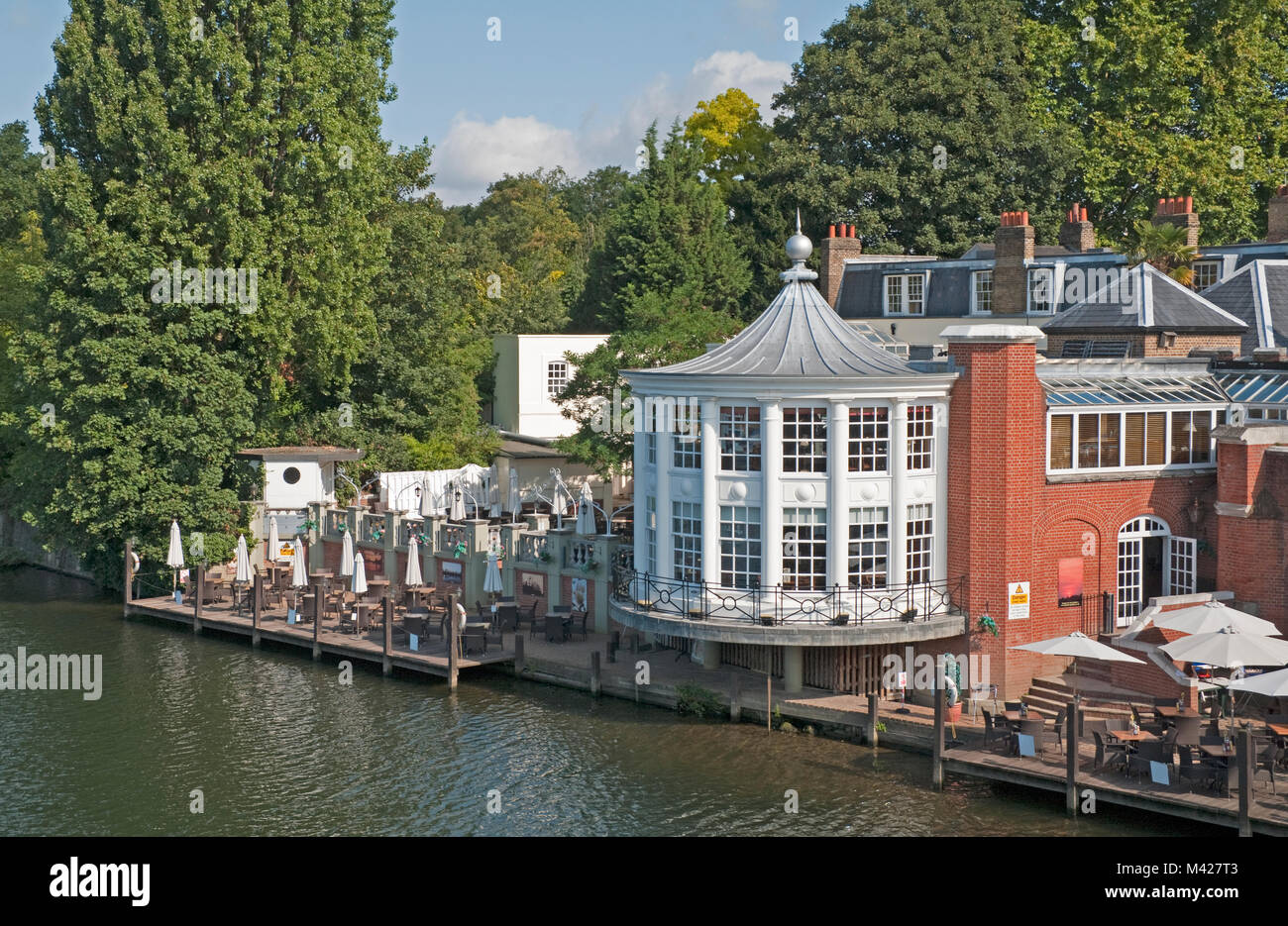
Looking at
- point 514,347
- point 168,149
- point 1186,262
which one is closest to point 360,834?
point 168,149

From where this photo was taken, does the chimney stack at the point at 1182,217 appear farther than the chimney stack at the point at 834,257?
No

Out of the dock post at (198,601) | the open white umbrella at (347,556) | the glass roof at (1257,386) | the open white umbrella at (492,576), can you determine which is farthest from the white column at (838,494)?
the dock post at (198,601)

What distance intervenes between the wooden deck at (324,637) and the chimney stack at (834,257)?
2505 centimetres

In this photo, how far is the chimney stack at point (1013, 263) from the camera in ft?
175

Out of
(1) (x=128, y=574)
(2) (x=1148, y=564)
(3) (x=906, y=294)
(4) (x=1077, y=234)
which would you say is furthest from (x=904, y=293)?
(1) (x=128, y=574)

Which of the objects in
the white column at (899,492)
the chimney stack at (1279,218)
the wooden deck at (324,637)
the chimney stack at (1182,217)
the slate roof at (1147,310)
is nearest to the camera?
the white column at (899,492)

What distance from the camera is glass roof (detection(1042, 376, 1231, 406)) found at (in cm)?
3472

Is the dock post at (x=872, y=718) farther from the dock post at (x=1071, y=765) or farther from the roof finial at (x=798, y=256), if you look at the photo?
the roof finial at (x=798, y=256)

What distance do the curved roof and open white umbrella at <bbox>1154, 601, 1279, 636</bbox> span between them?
300 inches

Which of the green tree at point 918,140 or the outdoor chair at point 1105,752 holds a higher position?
the green tree at point 918,140

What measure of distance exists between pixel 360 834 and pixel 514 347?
4013 cm

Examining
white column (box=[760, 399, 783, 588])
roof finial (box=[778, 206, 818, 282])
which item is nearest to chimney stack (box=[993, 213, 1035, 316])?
roof finial (box=[778, 206, 818, 282])

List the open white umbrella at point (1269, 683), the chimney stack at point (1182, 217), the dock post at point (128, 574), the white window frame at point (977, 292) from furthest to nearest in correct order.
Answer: the white window frame at point (977, 292), the chimney stack at point (1182, 217), the dock post at point (128, 574), the open white umbrella at point (1269, 683)
